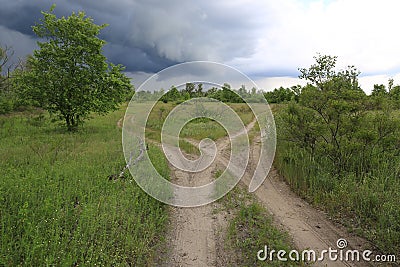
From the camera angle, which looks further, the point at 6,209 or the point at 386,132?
the point at 386,132

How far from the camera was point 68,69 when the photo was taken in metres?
16.5

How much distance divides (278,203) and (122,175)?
4419 millimetres

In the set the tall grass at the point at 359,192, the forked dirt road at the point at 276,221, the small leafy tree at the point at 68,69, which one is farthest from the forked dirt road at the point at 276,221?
the small leafy tree at the point at 68,69

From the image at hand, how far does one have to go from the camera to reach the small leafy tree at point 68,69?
15.9 m

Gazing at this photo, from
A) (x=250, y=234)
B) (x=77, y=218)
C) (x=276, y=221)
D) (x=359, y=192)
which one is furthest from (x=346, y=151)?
(x=77, y=218)

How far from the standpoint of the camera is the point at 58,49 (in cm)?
1595

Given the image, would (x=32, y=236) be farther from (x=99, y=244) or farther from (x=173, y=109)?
(x=173, y=109)

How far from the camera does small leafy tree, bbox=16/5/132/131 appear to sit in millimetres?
15922

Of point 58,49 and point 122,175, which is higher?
point 58,49

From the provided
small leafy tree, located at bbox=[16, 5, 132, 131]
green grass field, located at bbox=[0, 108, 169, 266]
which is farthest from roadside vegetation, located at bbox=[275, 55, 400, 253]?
small leafy tree, located at bbox=[16, 5, 132, 131]

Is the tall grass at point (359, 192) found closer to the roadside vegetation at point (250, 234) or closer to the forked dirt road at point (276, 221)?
the forked dirt road at point (276, 221)

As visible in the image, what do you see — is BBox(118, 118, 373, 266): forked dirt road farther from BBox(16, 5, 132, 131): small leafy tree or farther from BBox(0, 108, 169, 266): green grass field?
BBox(16, 5, 132, 131): small leafy tree

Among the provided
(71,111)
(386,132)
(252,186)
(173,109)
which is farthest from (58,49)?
(386,132)

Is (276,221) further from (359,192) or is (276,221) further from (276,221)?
(359,192)
